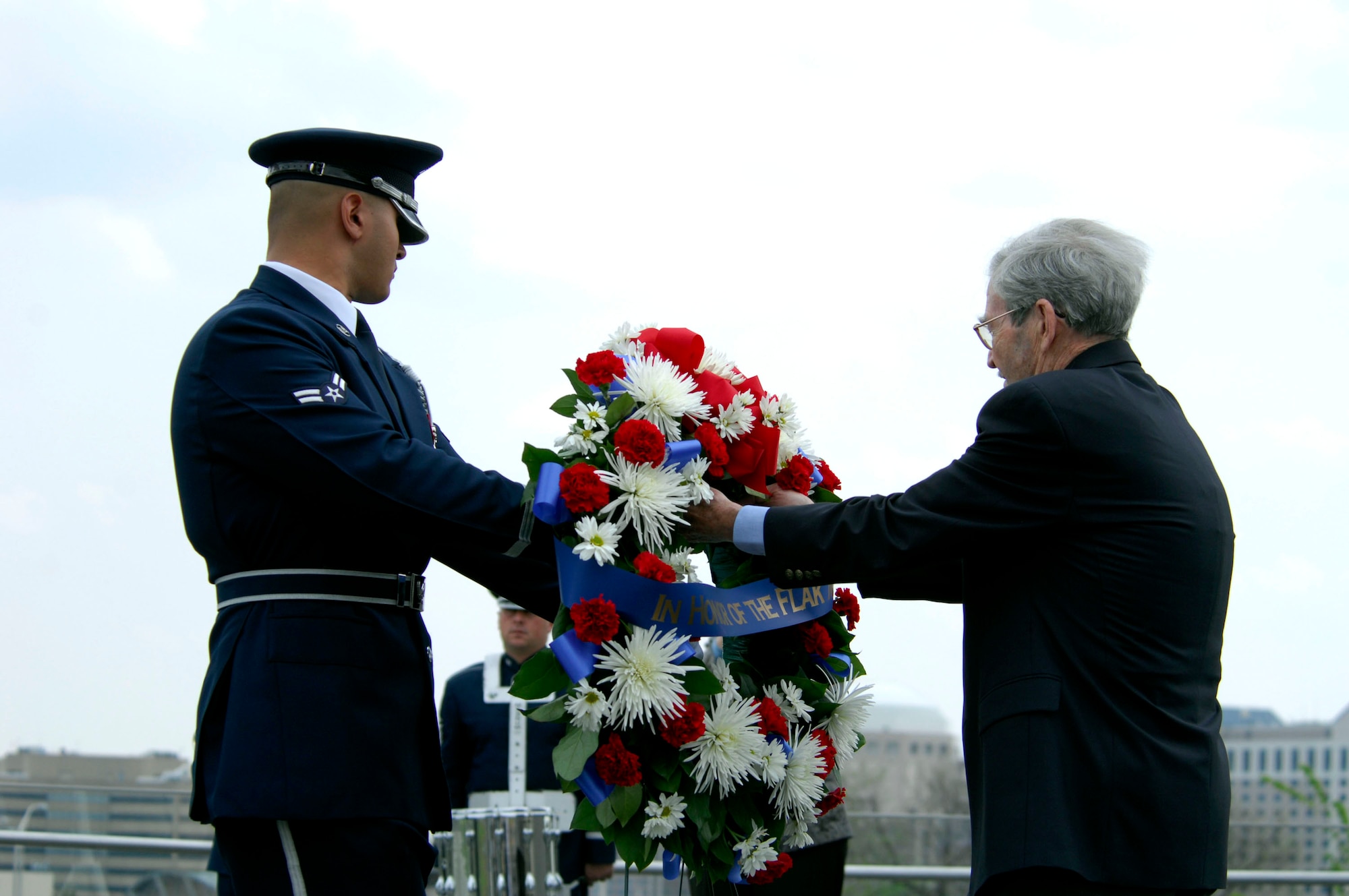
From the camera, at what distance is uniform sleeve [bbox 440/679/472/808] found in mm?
6512

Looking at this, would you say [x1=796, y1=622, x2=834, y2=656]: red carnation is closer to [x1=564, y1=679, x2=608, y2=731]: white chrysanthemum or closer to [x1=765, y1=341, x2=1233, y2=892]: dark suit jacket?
[x1=765, y1=341, x2=1233, y2=892]: dark suit jacket

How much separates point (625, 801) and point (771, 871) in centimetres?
44

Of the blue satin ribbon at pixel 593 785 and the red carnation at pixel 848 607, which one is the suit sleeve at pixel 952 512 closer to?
the red carnation at pixel 848 607

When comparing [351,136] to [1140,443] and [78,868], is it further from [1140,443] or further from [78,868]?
[78,868]

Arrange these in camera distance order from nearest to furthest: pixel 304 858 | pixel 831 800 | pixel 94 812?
pixel 304 858, pixel 831 800, pixel 94 812

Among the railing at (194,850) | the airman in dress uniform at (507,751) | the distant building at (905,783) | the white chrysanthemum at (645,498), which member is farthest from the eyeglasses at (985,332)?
the distant building at (905,783)

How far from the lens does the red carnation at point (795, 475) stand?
10.1 ft

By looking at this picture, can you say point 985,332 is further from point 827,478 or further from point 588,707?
point 588,707

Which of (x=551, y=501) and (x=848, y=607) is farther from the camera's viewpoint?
(x=848, y=607)

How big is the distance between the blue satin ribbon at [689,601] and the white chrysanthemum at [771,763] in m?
0.25

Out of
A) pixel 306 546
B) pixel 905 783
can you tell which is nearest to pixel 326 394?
pixel 306 546

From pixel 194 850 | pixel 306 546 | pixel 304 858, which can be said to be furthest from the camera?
pixel 194 850

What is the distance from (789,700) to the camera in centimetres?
285

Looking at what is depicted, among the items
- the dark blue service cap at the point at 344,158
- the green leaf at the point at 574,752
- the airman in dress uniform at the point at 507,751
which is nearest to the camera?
the green leaf at the point at 574,752
